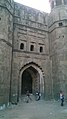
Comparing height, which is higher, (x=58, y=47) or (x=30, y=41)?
(x=30, y=41)

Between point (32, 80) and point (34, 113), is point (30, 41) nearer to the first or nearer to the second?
point (32, 80)

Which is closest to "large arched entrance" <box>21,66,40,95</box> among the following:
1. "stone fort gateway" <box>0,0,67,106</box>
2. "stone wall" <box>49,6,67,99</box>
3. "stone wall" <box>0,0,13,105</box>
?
"stone fort gateway" <box>0,0,67,106</box>

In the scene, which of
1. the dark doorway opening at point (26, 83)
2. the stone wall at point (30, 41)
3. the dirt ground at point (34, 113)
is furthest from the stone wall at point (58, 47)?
the dark doorway opening at point (26, 83)

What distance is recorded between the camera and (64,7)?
1505 cm

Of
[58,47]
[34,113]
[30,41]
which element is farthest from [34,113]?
[30,41]

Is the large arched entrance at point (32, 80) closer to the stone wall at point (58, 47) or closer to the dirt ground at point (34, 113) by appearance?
the stone wall at point (58, 47)

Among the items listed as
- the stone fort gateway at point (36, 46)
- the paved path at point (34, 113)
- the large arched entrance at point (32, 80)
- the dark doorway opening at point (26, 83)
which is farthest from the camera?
the dark doorway opening at point (26, 83)

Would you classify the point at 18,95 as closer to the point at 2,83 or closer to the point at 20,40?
the point at 2,83

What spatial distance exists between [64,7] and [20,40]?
220 inches

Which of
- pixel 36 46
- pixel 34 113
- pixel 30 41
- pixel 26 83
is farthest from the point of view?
pixel 26 83

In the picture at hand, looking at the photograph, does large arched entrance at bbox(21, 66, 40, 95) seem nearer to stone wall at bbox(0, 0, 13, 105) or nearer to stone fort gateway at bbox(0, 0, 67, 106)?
stone fort gateway at bbox(0, 0, 67, 106)

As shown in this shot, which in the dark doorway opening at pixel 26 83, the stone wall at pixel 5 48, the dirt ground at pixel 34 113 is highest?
the stone wall at pixel 5 48

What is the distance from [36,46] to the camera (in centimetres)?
1481

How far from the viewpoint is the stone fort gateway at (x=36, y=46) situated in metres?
12.3
